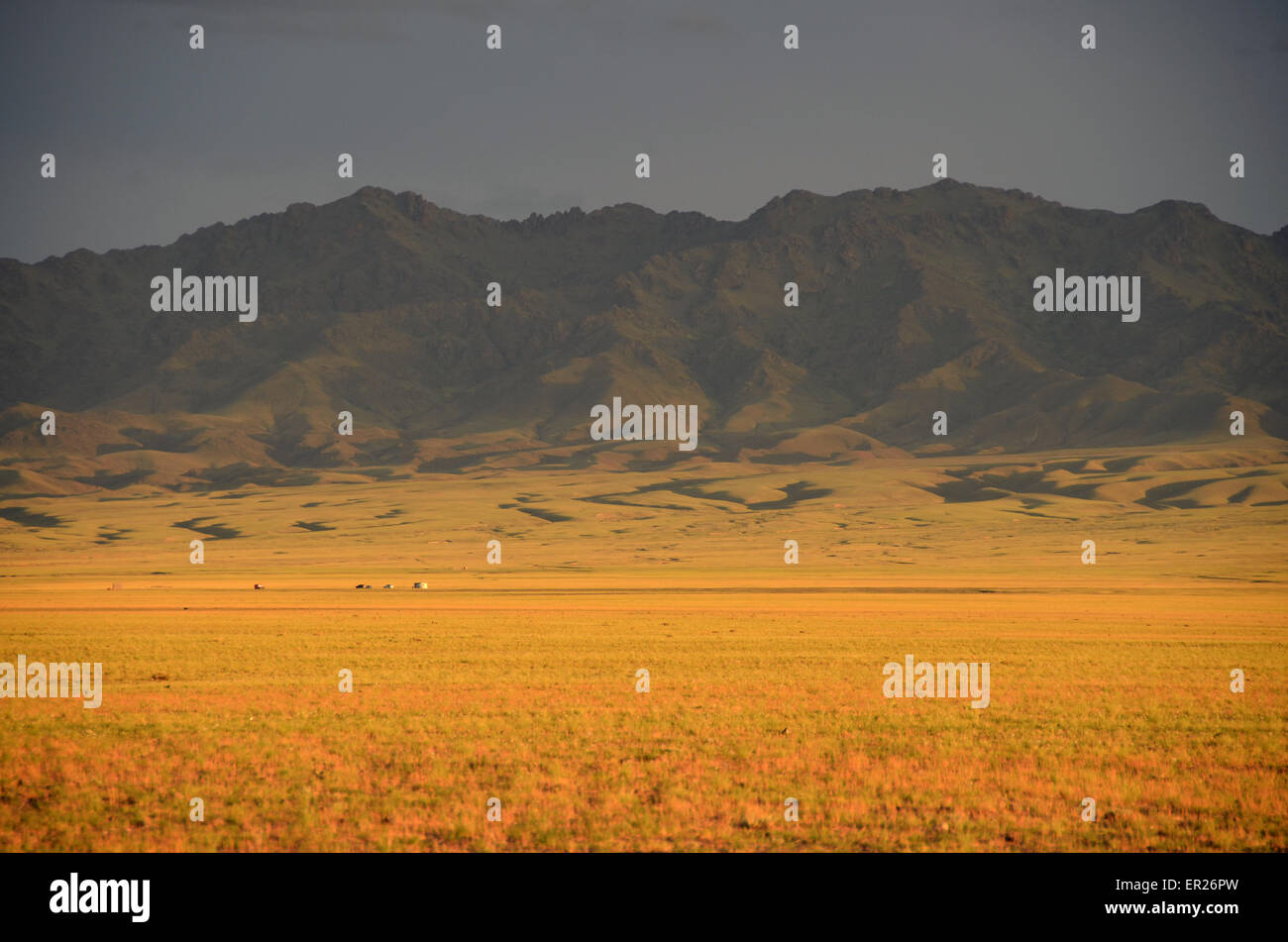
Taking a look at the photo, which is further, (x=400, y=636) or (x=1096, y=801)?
(x=400, y=636)

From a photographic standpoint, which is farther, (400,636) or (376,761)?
(400,636)

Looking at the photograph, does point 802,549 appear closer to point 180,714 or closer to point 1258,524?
point 1258,524

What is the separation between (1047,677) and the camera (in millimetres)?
38219

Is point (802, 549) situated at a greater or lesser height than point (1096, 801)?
greater

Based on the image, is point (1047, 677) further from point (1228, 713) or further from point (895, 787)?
point (895, 787)

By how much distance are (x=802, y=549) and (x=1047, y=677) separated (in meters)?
133
